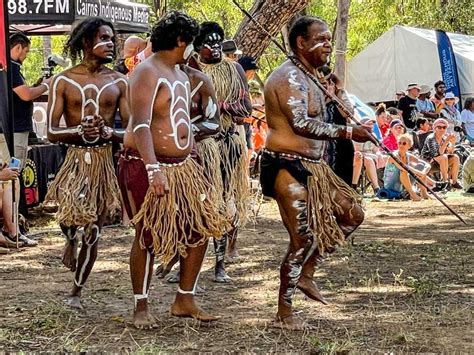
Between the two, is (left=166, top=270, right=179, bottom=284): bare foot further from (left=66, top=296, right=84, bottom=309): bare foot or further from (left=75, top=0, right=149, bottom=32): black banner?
(left=75, top=0, right=149, bottom=32): black banner

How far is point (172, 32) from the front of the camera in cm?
507

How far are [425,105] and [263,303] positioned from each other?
12176mm

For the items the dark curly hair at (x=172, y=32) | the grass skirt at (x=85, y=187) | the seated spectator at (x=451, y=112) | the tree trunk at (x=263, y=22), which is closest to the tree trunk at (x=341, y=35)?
the seated spectator at (x=451, y=112)

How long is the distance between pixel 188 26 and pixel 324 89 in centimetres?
88

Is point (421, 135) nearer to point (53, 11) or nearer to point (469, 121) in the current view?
point (469, 121)

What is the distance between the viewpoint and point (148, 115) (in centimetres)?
491

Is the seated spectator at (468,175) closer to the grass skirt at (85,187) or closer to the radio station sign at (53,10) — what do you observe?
the radio station sign at (53,10)

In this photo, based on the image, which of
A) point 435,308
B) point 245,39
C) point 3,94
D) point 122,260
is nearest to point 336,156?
point 435,308

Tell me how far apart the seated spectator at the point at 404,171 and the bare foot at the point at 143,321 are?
327 inches

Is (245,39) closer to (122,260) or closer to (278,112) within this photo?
(122,260)

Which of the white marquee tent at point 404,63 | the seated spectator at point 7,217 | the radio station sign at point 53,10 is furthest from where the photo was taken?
the white marquee tent at point 404,63

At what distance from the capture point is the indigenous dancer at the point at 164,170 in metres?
4.94

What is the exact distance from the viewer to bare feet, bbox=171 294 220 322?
5.25m

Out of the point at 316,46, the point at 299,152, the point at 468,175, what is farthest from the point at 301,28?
the point at 468,175
